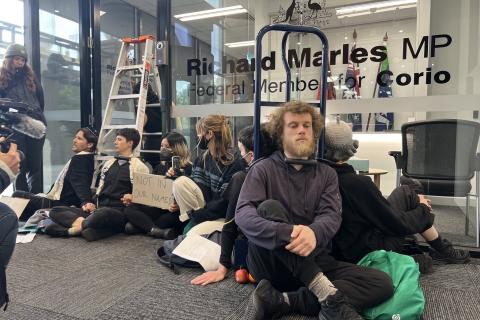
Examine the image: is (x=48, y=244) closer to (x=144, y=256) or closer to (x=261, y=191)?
(x=144, y=256)

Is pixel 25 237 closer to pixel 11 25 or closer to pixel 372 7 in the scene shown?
pixel 11 25

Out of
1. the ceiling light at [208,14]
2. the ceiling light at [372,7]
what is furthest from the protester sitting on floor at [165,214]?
the ceiling light at [372,7]

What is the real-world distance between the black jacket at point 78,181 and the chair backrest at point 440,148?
8.50 ft

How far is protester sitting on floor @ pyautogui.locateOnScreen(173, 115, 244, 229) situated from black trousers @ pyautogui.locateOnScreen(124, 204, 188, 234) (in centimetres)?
34

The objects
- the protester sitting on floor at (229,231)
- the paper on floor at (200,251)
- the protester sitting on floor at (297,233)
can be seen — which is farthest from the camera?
the paper on floor at (200,251)

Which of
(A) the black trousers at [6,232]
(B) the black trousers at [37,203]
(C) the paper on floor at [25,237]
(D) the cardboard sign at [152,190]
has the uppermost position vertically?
(A) the black trousers at [6,232]

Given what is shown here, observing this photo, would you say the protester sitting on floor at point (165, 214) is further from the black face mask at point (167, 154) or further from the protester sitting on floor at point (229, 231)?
the protester sitting on floor at point (229, 231)

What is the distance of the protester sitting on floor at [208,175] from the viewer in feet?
8.11

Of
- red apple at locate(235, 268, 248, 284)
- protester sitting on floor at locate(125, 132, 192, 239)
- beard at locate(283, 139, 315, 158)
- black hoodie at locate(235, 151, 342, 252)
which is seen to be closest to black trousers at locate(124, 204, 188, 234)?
protester sitting on floor at locate(125, 132, 192, 239)

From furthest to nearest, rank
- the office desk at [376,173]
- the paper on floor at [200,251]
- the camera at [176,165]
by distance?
the office desk at [376,173] → the camera at [176,165] → the paper on floor at [200,251]

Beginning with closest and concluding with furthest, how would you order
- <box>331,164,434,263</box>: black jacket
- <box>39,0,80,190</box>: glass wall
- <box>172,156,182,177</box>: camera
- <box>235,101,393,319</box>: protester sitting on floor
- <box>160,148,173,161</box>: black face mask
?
<box>235,101,393,319</box>: protester sitting on floor → <box>331,164,434,263</box>: black jacket → <box>172,156,182,177</box>: camera → <box>160,148,173,161</box>: black face mask → <box>39,0,80,190</box>: glass wall

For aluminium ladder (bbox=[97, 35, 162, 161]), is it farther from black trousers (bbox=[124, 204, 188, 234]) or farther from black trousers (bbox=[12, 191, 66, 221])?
black trousers (bbox=[124, 204, 188, 234])

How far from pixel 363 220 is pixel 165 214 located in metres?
1.63

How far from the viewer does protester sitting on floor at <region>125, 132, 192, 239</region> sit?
2.84 m
